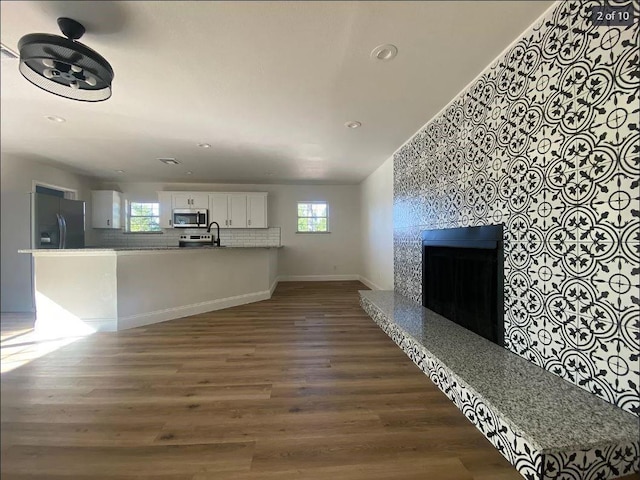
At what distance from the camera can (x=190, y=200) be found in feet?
19.8

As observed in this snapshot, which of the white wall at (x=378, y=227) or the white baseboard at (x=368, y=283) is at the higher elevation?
the white wall at (x=378, y=227)

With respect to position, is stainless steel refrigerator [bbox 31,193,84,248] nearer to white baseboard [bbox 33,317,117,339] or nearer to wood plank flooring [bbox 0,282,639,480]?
white baseboard [bbox 33,317,117,339]

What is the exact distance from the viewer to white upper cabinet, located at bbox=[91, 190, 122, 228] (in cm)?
576

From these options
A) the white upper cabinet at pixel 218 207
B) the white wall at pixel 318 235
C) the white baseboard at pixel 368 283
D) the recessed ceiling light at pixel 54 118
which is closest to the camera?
the recessed ceiling light at pixel 54 118

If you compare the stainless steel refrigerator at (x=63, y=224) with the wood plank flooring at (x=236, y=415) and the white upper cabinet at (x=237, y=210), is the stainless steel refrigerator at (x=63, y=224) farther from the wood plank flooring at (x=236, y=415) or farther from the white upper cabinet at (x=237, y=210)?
the white upper cabinet at (x=237, y=210)

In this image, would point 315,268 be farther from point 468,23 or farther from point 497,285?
point 468,23

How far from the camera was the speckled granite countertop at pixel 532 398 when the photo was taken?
1.12 meters

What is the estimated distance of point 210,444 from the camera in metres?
1.42

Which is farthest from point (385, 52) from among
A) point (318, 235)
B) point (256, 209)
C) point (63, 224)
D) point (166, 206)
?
point (166, 206)

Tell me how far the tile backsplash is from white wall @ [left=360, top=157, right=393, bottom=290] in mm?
2047

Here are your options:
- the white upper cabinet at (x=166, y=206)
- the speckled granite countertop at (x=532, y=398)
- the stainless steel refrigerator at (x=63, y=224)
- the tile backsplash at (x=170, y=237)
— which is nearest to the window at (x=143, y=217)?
the tile backsplash at (x=170, y=237)

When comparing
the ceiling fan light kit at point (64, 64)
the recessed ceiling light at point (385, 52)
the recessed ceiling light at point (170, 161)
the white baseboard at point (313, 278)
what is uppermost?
the recessed ceiling light at point (385, 52)

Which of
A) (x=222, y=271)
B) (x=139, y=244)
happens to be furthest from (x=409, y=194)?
(x=139, y=244)

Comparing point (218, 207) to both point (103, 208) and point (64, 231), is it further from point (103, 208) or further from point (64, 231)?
point (64, 231)
